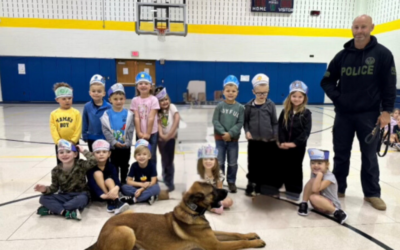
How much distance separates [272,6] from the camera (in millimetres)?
14938

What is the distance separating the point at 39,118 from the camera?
10289 mm

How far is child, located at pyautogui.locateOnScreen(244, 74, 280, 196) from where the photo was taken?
3.42 metres

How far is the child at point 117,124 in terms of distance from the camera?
3479 mm

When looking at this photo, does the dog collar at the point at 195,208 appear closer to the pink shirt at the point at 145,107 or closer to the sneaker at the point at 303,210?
the sneaker at the point at 303,210

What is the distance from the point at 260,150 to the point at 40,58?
1482 cm

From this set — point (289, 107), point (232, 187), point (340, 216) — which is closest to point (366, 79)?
point (289, 107)

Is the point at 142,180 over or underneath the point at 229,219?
over

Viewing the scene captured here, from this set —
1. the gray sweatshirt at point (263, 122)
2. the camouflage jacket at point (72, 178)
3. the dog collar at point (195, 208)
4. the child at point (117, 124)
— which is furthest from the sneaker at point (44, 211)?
the gray sweatshirt at point (263, 122)

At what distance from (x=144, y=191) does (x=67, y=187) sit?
2.81 feet

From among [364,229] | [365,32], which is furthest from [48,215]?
[365,32]

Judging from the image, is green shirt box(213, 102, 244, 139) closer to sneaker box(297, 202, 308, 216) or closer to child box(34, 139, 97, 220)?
sneaker box(297, 202, 308, 216)

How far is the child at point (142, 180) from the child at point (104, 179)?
6.1 inches

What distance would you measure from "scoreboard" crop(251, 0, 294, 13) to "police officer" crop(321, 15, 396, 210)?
41.9ft

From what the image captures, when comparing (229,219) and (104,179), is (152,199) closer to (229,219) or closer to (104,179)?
(104,179)
